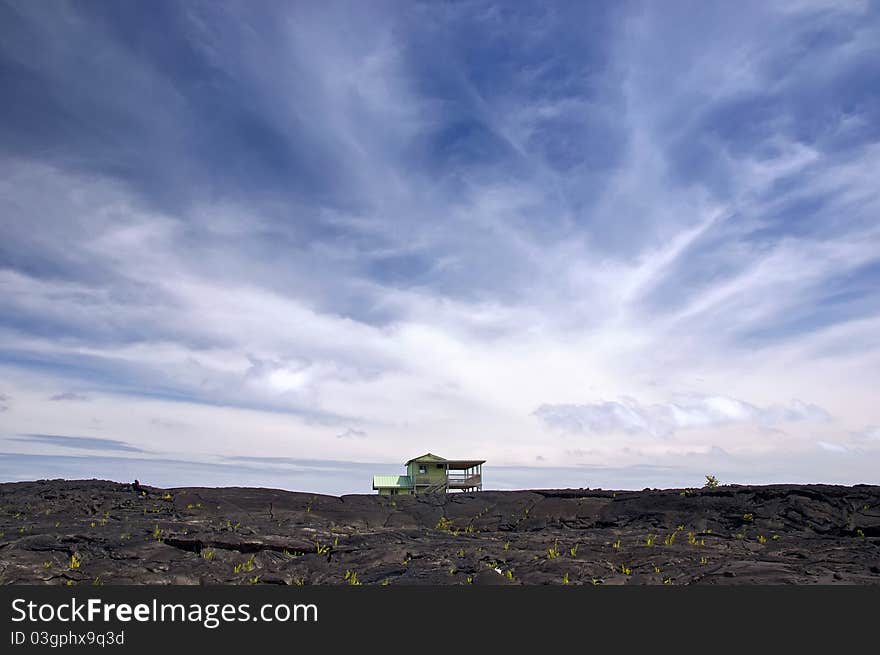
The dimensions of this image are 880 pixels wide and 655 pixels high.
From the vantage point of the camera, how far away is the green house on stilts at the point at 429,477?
32438mm

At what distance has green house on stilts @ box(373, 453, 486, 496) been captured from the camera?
106 feet

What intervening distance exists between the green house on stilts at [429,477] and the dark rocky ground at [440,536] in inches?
411

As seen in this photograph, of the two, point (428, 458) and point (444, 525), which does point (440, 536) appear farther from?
point (428, 458)

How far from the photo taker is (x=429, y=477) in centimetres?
3403

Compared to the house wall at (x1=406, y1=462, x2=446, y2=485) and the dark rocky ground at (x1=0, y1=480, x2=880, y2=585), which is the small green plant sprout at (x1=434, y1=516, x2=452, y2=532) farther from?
the house wall at (x1=406, y1=462, x2=446, y2=485)

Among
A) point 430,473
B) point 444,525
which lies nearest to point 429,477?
point 430,473

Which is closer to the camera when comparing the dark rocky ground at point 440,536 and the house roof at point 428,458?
the dark rocky ground at point 440,536

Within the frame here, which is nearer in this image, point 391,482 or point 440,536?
point 440,536

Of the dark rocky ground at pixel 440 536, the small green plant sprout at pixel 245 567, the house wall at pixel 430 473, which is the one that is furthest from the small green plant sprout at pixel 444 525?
the house wall at pixel 430 473

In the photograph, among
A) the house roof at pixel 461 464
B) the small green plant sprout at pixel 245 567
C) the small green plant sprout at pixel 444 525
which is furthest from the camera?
the house roof at pixel 461 464

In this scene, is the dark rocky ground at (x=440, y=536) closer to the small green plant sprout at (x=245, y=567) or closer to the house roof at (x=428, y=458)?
the small green plant sprout at (x=245, y=567)

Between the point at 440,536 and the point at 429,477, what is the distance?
59.4 feet

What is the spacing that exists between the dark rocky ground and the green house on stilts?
411 inches

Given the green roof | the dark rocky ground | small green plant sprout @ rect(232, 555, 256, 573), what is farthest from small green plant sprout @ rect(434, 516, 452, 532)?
the green roof
